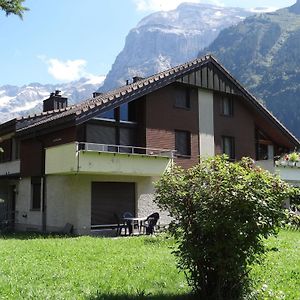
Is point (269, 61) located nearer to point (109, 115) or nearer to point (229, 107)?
point (229, 107)

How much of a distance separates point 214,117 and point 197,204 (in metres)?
20.6

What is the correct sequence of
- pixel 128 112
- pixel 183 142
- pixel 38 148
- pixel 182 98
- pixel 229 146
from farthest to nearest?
pixel 229 146 → pixel 182 98 → pixel 183 142 → pixel 128 112 → pixel 38 148

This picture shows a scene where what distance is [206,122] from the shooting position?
90.0 ft

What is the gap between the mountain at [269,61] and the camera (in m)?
131

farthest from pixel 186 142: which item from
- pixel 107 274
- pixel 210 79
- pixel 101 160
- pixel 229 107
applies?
pixel 107 274

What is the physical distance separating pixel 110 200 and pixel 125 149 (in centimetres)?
261

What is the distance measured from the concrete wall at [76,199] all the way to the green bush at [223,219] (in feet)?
43.4

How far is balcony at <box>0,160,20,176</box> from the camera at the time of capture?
26678 millimetres

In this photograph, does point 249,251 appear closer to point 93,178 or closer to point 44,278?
point 44,278

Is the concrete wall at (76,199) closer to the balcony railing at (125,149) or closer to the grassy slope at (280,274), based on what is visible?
the balcony railing at (125,149)

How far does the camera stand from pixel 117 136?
23672 millimetres

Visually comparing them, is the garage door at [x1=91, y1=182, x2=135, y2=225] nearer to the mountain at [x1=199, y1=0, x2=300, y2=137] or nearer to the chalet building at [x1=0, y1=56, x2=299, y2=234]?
the chalet building at [x1=0, y1=56, x2=299, y2=234]

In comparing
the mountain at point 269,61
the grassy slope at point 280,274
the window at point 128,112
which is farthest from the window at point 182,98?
the mountain at point 269,61

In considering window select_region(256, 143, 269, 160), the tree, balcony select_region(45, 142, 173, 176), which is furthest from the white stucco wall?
the tree
